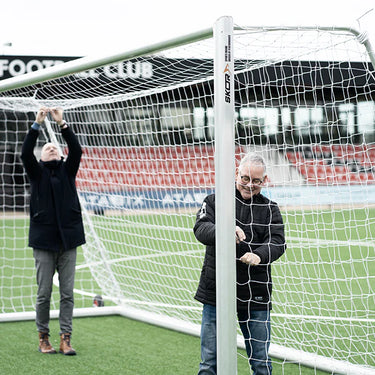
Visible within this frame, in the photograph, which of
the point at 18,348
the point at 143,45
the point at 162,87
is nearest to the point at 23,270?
the point at 18,348

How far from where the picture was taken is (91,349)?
5320 millimetres

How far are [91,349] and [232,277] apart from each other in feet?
8.19

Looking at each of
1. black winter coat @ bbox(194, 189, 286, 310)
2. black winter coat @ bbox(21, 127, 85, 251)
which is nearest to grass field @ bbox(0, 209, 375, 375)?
black winter coat @ bbox(194, 189, 286, 310)

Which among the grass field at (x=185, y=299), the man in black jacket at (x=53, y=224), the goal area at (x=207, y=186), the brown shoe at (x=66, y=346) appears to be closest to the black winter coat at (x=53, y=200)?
the man in black jacket at (x=53, y=224)

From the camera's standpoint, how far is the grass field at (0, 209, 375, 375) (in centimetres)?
497

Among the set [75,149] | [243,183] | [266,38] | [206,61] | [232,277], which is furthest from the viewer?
[75,149]

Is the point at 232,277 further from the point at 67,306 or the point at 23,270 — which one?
the point at 23,270

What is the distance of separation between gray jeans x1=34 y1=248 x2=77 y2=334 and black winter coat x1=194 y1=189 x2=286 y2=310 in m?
1.85

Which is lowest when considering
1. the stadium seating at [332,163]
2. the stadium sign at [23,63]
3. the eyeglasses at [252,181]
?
the eyeglasses at [252,181]

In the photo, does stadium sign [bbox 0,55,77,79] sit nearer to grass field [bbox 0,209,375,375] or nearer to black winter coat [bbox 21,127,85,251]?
grass field [bbox 0,209,375,375]

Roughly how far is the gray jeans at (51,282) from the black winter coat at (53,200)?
0.10 m

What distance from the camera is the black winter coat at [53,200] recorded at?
5.04 meters

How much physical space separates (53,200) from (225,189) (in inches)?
89.2

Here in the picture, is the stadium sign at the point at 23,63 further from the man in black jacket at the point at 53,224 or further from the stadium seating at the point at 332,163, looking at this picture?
the man in black jacket at the point at 53,224
